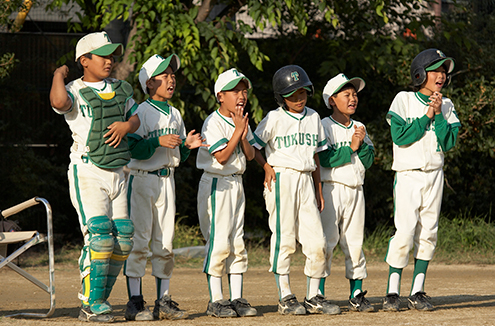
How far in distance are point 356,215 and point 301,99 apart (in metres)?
1.04

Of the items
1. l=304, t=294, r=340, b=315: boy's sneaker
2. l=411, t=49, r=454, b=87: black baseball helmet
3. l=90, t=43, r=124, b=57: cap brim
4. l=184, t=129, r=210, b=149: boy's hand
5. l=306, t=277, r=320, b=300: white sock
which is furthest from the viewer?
l=411, t=49, r=454, b=87: black baseball helmet

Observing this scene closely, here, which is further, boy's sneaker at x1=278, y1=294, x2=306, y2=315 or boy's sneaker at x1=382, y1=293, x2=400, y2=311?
boy's sneaker at x1=382, y1=293, x2=400, y2=311

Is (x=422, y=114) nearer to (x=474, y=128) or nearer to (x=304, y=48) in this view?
(x=474, y=128)

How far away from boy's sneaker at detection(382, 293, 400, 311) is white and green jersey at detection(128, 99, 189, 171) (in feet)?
6.47

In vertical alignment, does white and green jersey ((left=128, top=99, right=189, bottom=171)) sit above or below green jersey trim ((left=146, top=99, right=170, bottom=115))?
below

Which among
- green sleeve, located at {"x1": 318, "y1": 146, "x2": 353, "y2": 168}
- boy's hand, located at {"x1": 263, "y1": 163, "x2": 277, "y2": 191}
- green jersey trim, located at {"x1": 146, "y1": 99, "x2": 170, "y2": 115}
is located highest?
green jersey trim, located at {"x1": 146, "y1": 99, "x2": 170, "y2": 115}

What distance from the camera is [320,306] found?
4828 millimetres

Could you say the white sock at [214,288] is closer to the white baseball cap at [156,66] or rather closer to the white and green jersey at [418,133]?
the white baseball cap at [156,66]

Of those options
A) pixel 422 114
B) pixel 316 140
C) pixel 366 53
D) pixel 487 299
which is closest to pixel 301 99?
pixel 316 140

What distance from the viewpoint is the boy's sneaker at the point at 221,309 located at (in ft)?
15.2

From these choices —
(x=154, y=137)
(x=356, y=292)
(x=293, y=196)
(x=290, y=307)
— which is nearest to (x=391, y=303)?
(x=356, y=292)

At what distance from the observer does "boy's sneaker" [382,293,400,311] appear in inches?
194

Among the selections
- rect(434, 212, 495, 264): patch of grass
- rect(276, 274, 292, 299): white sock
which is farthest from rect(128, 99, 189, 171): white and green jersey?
rect(434, 212, 495, 264): patch of grass

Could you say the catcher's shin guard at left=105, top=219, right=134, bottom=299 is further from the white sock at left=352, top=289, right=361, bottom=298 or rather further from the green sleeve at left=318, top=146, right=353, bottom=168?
the white sock at left=352, top=289, right=361, bottom=298
